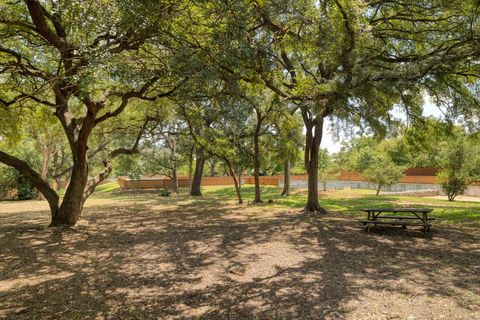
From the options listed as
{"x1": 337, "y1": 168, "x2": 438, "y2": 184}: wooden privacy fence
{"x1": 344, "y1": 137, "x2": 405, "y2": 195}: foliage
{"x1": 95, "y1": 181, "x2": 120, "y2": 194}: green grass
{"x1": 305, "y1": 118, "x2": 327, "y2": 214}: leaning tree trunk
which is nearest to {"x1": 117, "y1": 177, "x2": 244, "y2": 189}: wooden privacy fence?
{"x1": 95, "y1": 181, "x2": 120, "y2": 194}: green grass

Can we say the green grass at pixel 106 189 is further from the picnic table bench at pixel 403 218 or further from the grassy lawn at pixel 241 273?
the picnic table bench at pixel 403 218

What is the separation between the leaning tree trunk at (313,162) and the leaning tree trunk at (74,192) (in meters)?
8.63

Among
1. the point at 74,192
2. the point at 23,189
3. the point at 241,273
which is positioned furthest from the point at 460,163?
the point at 23,189

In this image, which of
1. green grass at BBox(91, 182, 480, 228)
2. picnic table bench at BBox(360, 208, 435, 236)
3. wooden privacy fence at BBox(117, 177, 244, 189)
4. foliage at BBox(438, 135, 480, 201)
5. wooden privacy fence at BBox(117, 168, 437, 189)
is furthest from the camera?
wooden privacy fence at BBox(117, 177, 244, 189)

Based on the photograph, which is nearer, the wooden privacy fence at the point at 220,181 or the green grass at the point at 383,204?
the green grass at the point at 383,204

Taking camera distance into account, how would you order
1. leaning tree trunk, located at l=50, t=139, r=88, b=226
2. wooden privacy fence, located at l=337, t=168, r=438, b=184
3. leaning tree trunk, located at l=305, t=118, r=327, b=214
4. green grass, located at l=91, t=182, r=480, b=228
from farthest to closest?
wooden privacy fence, located at l=337, t=168, r=438, b=184
leaning tree trunk, located at l=305, t=118, r=327, b=214
green grass, located at l=91, t=182, r=480, b=228
leaning tree trunk, located at l=50, t=139, r=88, b=226

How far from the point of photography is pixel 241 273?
5543 millimetres

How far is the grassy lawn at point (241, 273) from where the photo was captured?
405 cm

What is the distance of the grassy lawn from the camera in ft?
13.3

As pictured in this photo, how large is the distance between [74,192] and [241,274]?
7.17 m

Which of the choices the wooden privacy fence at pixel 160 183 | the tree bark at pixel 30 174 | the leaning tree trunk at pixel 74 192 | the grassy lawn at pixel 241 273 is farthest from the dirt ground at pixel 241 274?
the wooden privacy fence at pixel 160 183

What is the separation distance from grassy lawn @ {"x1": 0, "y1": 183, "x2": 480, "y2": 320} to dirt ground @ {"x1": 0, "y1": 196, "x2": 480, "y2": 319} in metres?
0.02

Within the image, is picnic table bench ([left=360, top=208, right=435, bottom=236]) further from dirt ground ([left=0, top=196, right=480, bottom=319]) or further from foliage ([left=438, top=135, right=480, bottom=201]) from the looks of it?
foliage ([left=438, top=135, right=480, bottom=201])

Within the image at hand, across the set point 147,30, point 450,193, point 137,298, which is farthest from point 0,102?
point 450,193
